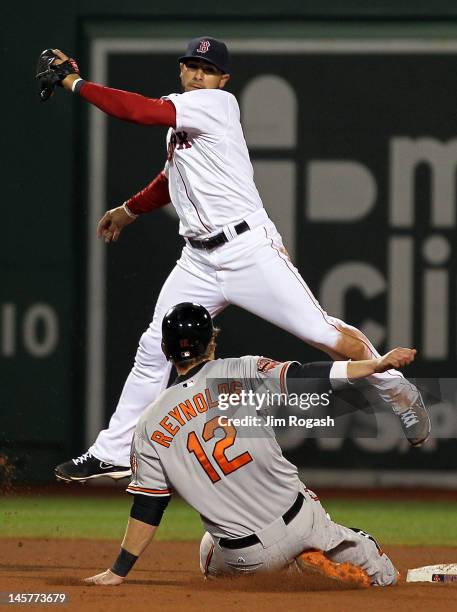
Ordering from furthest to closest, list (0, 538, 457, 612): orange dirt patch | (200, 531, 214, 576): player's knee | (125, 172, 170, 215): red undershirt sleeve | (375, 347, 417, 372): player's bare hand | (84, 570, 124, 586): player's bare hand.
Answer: (125, 172, 170, 215): red undershirt sleeve, (200, 531, 214, 576): player's knee, (84, 570, 124, 586): player's bare hand, (375, 347, 417, 372): player's bare hand, (0, 538, 457, 612): orange dirt patch

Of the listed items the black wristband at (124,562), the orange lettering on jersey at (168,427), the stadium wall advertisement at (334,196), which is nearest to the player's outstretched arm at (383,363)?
the orange lettering on jersey at (168,427)

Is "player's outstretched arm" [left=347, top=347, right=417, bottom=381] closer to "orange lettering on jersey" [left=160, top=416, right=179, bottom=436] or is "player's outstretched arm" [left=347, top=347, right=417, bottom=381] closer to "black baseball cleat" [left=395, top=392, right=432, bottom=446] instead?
"orange lettering on jersey" [left=160, top=416, right=179, bottom=436]

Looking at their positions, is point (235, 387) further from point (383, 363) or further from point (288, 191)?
point (288, 191)

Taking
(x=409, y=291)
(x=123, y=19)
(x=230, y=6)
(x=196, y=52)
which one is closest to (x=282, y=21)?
(x=230, y=6)

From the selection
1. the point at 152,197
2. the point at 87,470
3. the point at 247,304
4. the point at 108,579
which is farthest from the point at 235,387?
the point at 152,197

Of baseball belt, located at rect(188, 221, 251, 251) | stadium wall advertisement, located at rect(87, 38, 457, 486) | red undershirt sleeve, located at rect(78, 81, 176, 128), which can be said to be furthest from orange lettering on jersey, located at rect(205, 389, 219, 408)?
stadium wall advertisement, located at rect(87, 38, 457, 486)

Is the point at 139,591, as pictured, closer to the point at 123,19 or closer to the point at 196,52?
the point at 196,52

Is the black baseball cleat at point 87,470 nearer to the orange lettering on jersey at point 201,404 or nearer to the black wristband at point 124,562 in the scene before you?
the black wristband at point 124,562

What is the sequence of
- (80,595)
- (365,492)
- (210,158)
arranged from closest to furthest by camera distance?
(80,595) → (210,158) → (365,492)
